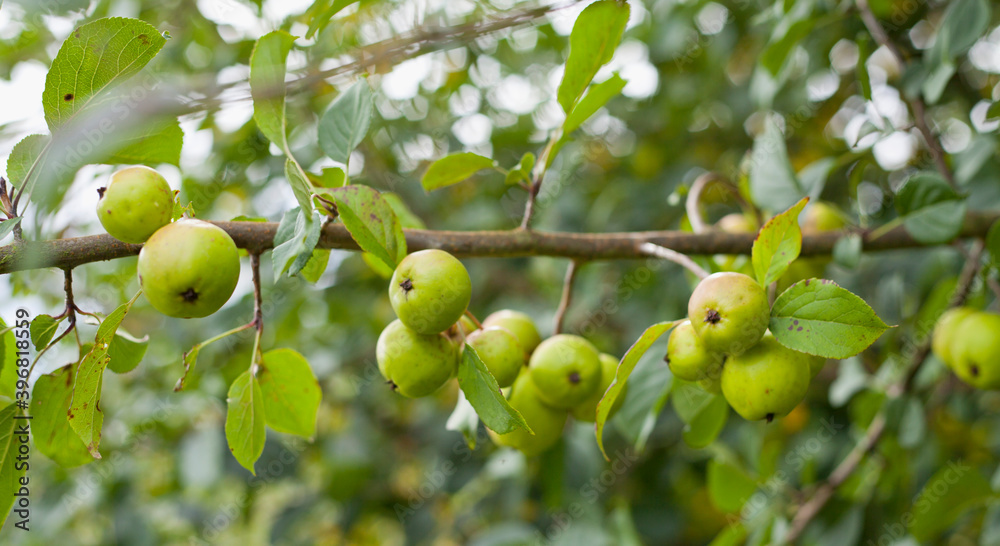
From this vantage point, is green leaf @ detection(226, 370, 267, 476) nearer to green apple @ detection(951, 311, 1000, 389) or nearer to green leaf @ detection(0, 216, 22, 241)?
green leaf @ detection(0, 216, 22, 241)

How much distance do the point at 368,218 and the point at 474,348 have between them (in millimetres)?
292

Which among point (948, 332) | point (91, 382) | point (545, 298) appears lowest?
point (545, 298)

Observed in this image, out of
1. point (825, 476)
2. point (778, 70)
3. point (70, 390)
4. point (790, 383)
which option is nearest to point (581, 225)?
point (778, 70)

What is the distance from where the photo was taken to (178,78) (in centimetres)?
246

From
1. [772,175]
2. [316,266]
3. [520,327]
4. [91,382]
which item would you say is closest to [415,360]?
[316,266]

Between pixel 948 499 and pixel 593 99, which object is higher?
pixel 593 99

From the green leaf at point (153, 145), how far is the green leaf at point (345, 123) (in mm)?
259

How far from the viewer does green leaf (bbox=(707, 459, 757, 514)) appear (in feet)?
6.53

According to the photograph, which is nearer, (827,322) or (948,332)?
(827,322)

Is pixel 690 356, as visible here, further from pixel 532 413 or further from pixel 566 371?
pixel 532 413

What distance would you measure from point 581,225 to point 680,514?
1385mm

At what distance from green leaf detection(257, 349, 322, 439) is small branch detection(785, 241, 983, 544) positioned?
1.57m

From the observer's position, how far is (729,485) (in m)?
2.00

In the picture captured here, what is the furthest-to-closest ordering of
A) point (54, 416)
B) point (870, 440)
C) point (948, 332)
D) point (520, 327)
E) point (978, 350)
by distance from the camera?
1. point (870, 440)
2. point (948, 332)
3. point (978, 350)
4. point (520, 327)
5. point (54, 416)
